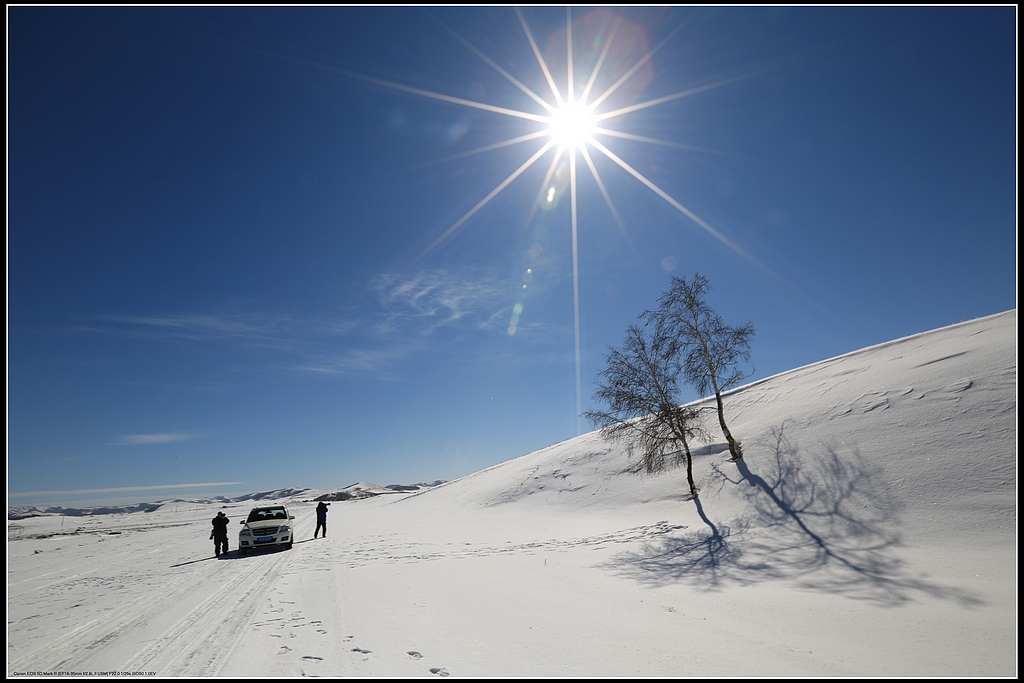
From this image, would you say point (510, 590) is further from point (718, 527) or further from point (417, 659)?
point (718, 527)

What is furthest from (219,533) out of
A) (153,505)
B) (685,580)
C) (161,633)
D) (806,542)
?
(153,505)

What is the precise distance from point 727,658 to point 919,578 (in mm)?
5482

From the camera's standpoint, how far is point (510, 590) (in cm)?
920

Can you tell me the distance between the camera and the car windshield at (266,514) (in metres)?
18.3

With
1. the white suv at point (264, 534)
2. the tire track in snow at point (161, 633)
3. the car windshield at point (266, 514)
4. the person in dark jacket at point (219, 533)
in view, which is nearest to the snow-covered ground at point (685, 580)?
the tire track in snow at point (161, 633)

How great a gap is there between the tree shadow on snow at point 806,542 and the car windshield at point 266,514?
14.6m

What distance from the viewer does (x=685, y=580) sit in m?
9.39

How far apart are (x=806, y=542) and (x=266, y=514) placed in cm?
1943

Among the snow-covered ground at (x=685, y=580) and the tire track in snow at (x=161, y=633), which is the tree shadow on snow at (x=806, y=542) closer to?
the snow-covered ground at (x=685, y=580)

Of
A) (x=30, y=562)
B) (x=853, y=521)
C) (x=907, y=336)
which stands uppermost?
(x=907, y=336)

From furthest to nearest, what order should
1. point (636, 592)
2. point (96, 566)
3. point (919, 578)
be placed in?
point (96, 566), point (636, 592), point (919, 578)

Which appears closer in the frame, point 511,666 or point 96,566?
point 511,666

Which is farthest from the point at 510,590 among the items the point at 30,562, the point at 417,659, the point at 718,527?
the point at 30,562

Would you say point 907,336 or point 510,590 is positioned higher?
point 907,336
